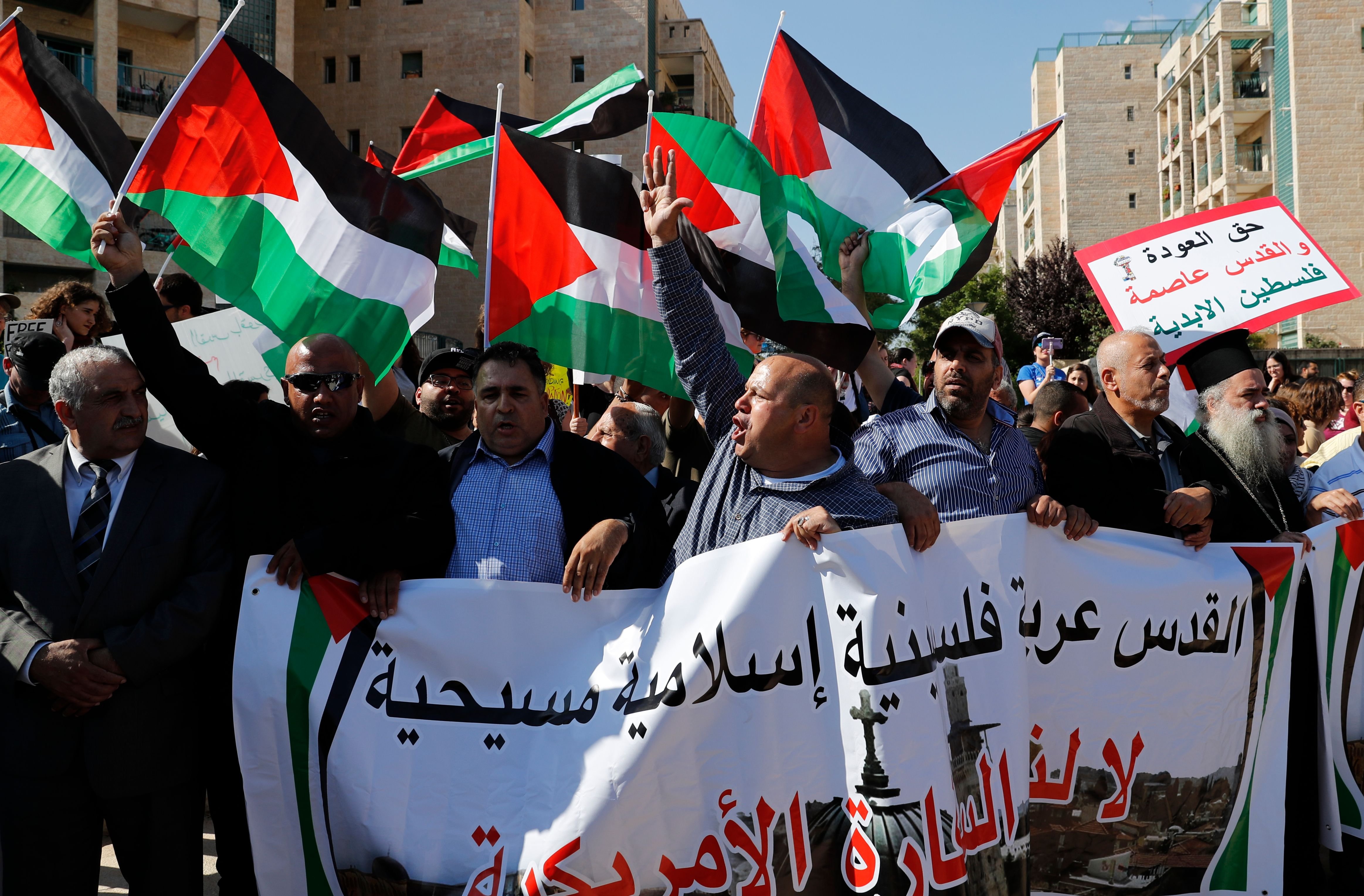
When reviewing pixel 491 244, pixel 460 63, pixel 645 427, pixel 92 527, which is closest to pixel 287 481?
pixel 92 527

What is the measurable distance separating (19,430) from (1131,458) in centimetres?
450

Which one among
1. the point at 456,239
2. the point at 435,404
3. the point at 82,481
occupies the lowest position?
the point at 82,481

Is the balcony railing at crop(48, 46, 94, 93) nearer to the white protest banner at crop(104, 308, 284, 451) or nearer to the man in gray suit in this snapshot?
the white protest banner at crop(104, 308, 284, 451)

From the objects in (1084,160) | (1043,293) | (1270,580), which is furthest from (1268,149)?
(1270,580)

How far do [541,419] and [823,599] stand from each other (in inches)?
43.1

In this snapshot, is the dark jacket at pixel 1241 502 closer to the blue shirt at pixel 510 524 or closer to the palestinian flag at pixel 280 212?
the blue shirt at pixel 510 524

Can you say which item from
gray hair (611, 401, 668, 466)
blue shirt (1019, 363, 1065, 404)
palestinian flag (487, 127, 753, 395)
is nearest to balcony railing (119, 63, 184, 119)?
blue shirt (1019, 363, 1065, 404)

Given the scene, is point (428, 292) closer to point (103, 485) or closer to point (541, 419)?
point (541, 419)

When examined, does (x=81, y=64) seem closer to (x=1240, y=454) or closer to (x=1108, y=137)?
(x=1240, y=454)

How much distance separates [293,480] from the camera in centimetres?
353

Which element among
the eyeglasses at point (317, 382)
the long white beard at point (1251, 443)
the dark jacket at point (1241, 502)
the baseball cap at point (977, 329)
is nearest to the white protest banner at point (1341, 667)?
the dark jacket at point (1241, 502)

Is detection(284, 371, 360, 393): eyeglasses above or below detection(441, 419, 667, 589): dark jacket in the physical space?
above

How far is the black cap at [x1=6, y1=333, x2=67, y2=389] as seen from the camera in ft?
15.1

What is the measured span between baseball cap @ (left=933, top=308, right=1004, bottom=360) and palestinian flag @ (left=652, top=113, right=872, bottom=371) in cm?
51
